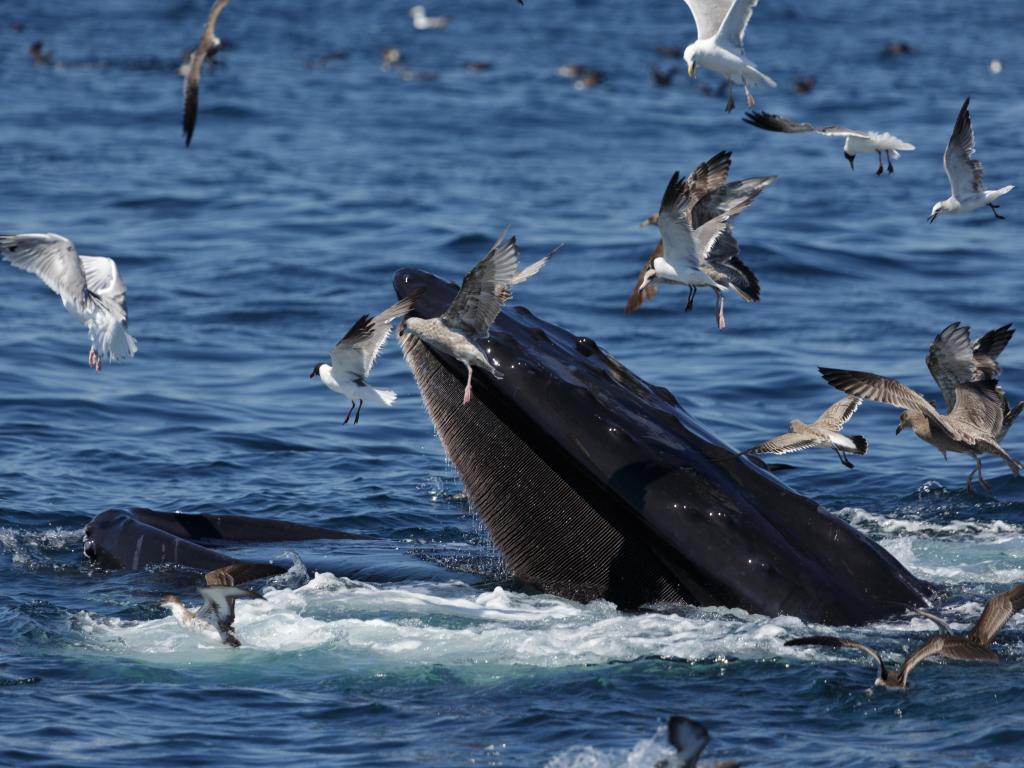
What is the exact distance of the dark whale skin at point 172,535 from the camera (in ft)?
32.3

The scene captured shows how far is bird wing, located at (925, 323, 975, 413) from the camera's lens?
440 inches

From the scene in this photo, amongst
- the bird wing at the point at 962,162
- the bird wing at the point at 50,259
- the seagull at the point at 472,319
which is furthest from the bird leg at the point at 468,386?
the bird wing at the point at 962,162

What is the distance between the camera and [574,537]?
8953 mm

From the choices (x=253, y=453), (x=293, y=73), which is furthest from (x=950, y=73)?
(x=253, y=453)

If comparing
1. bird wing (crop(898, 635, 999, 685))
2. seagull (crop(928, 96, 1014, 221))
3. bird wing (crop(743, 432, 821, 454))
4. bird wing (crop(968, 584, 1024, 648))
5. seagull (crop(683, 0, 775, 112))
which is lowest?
bird wing (crop(898, 635, 999, 685))

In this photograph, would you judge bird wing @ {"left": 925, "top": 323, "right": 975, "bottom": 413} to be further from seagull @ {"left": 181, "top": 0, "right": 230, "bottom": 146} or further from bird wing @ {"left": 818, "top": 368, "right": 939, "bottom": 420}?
seagull @ {"left": 181, "top": 0, "right": 230, "bottom": 146}

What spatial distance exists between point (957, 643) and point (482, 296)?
2882mm

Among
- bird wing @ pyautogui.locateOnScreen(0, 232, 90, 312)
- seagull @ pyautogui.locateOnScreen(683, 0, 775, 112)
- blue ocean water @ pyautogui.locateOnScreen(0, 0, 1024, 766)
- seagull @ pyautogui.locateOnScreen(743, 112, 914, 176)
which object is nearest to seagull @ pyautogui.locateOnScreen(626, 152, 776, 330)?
seagull @ pyautogui.locateOnScreen(743, 112, 914, 176)

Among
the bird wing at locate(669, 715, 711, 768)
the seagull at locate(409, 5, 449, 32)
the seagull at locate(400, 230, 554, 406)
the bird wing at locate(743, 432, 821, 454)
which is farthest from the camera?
the seagull at locate(409, 5, 449, 32)

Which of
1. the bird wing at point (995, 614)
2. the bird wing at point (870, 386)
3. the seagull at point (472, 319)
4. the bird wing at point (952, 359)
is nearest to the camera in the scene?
Answer: the bird wing at point (995, 614)

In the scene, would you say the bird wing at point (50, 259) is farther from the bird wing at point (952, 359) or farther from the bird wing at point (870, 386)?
the bird wing at point (952, 359)

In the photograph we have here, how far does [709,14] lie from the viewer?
1298cm

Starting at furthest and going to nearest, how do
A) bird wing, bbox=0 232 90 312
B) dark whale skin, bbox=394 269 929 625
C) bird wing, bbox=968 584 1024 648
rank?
bird wing, bbox=0 232 90 312
dark whale skin, bbox=394 269 929 625
bird wing, bbox=968 584 1024 648

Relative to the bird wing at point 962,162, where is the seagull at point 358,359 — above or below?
below
